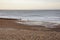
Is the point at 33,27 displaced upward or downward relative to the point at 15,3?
downward

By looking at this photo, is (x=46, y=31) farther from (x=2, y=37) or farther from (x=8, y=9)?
(x=8, y=9)

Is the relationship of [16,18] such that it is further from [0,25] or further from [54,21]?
[54,21]

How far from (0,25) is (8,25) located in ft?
0.22

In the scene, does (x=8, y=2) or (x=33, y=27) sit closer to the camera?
(x=33, y=27)

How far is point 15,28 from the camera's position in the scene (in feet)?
2.68

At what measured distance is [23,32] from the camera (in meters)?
0.81

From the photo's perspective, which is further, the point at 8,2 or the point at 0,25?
the point at 8,2

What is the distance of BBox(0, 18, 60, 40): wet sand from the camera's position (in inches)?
31.0

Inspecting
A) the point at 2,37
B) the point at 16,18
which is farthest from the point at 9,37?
the point at 16,18

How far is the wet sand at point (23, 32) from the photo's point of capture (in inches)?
31.0

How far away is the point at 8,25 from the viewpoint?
82 centimetres

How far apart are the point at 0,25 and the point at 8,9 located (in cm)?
31

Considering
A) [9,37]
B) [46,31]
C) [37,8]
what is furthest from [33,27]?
[37,8]

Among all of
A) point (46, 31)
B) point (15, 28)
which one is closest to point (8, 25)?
point (15, 28)
